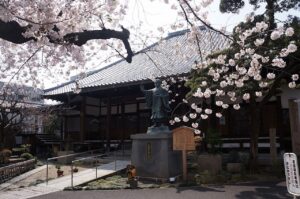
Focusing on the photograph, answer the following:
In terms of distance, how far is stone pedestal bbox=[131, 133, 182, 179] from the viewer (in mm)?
11844

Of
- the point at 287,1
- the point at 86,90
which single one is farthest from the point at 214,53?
the point at 86,90

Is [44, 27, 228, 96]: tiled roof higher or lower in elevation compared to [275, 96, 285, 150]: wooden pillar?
higher

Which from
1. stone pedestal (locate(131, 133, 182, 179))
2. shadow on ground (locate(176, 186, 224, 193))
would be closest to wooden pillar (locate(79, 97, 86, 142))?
stone pedestal (locate(131, 133, 182, 179))

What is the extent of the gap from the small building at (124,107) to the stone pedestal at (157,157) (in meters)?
3.32

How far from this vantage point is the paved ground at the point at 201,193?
897 centimetres

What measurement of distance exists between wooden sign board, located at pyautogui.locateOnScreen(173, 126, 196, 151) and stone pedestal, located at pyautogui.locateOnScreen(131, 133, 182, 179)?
379 millimetres

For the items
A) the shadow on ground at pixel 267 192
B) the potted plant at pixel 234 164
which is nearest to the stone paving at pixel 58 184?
the potted plant at pixel 234 164

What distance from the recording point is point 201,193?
9430 mm

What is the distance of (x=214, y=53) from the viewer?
1204 cm

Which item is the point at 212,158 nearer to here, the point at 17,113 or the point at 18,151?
the point at 18,151

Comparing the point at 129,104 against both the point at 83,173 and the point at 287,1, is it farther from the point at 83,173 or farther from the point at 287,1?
the point at 287,1

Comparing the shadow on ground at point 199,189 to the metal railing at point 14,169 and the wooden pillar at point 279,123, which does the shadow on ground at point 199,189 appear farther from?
A: the metal railing at point 14,169

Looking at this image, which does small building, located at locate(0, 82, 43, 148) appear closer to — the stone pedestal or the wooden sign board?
the stone pedestal

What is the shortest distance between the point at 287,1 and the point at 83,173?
9.75 m
